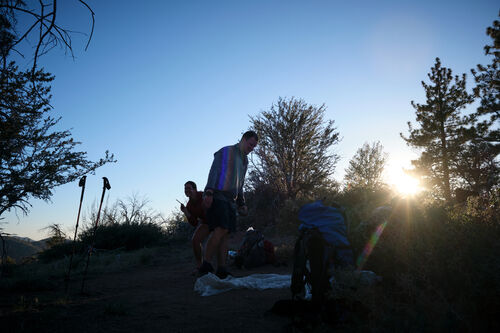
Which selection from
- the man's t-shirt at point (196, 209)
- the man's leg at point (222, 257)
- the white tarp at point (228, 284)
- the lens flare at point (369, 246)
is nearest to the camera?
the lens flare at point (369, 246)

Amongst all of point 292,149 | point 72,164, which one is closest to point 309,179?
point 292,149

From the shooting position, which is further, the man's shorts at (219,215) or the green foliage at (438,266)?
the man's shorts at (219,215)

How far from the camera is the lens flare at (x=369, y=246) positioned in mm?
3066

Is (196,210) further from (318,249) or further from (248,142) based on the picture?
(318,249)

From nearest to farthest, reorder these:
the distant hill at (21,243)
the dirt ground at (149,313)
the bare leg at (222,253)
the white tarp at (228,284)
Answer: the dirt ground at (149,313) → the white tarp at (228,284) → the bare leg at (222,253) → the distant hill at (21,243)

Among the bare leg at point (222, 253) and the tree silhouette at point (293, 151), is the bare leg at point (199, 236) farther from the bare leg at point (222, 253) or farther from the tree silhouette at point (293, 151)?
the tree silhouette at point (293, 151)

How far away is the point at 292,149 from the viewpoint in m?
16.9

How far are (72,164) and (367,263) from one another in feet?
26.2

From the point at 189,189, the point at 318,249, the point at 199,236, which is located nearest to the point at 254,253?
the point at 199,236

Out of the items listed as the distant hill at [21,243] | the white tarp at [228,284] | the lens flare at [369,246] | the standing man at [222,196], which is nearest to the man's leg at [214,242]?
the standing man at [222,196]

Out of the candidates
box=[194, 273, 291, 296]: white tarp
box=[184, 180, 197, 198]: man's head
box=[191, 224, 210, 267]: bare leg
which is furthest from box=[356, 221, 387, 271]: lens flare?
box=[184, 180, 197, 198]: man's head

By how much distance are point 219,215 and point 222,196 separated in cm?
28

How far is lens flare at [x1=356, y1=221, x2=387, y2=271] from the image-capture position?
3066 mm

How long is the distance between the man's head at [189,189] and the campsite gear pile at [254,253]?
4.45 ft
